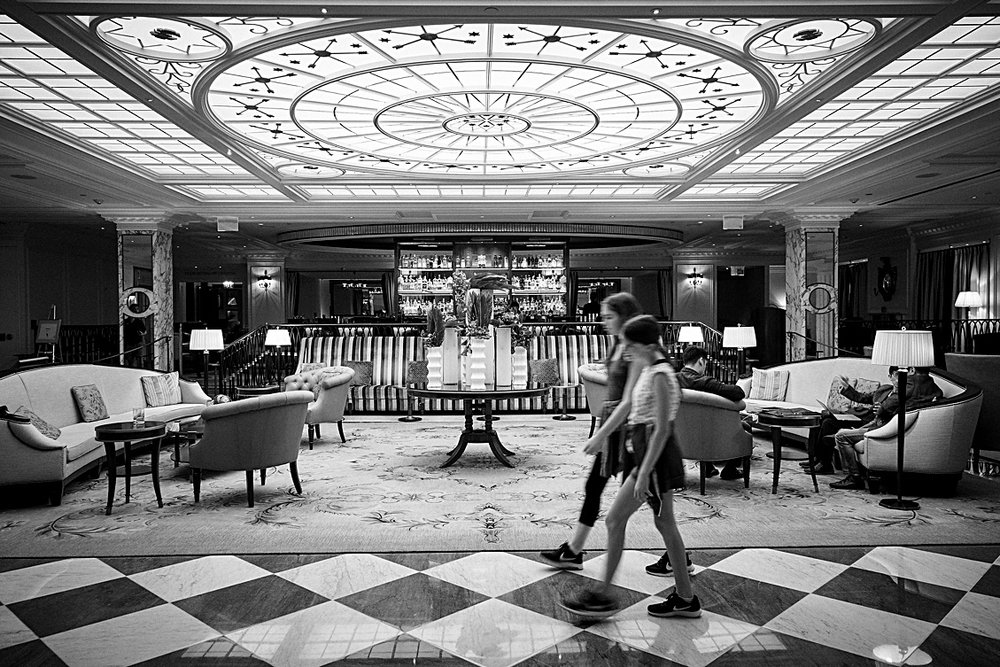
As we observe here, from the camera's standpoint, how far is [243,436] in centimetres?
580

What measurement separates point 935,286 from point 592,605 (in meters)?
16.5

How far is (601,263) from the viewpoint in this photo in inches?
912

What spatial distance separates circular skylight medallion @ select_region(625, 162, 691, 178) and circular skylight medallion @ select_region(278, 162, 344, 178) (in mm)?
4174

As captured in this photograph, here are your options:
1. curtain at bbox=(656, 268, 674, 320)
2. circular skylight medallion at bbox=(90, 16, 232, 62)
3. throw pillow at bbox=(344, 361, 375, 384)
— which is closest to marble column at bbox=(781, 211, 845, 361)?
throw pillow at bbox=(344, 361, 375, 384)

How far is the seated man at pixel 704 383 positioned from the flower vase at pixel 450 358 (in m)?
2.41

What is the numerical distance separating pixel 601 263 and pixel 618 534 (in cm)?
2016

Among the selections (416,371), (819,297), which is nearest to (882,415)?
(416,371)

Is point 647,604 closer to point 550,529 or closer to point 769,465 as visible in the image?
point 550,529

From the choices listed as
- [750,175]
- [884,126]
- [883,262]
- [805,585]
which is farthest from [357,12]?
[883,262]

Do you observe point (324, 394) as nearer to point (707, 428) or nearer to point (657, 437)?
point (707, 428)

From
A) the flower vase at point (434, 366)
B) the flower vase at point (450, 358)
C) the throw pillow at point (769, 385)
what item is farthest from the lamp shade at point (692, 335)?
the flower vase at point (434, 366)

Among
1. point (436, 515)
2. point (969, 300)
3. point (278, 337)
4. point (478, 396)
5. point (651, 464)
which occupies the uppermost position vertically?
point (969, 300)

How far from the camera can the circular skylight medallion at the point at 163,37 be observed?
16.7 ft

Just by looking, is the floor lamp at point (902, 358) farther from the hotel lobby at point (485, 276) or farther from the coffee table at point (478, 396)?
the coffee table at point (478, 396)
